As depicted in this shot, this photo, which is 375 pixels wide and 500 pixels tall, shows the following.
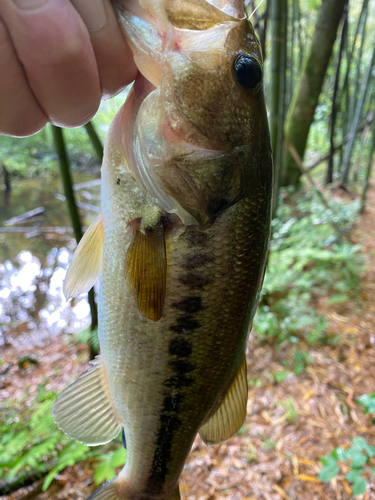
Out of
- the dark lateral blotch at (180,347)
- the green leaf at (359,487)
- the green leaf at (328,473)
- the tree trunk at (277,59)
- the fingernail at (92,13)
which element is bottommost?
the green leaf at (328,473)

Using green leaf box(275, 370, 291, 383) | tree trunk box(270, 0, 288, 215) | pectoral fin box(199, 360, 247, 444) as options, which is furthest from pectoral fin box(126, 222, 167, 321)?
tree trunk box(270, 0, 288, 215)

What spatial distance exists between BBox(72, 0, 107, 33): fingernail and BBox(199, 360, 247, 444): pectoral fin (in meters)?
1.18

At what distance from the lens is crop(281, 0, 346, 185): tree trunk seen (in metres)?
5.40

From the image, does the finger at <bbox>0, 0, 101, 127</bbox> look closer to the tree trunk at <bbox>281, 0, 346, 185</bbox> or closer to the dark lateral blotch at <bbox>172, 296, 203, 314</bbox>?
the dark lateral blotch at <bbox>172, 296, 203, 314</bbox>

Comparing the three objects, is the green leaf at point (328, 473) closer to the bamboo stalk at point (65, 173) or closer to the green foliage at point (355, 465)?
the green foliage at point (355, 465)

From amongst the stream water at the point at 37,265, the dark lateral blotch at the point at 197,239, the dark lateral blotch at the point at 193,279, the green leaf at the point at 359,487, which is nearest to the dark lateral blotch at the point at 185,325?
the dark lateral blotch at the point at 193,279

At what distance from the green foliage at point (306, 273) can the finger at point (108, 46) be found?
3315mm

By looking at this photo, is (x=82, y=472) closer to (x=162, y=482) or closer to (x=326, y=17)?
(x=162, y=482)

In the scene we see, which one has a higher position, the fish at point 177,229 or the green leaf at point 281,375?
the fish at point 177,229

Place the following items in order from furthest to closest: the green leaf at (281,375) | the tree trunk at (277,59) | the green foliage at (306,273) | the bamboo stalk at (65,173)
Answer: the green foliage at (306,273)
the tree trunk at (277,59)
the green leaf at (281,375)
the bamboo stalk at (65,173)

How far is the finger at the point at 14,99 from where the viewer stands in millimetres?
702

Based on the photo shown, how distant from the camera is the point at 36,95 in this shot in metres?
0.79

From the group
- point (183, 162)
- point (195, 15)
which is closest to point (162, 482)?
point (183, 162)

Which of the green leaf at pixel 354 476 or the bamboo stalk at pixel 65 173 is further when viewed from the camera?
the bamboo stalk at pixel 65 173
